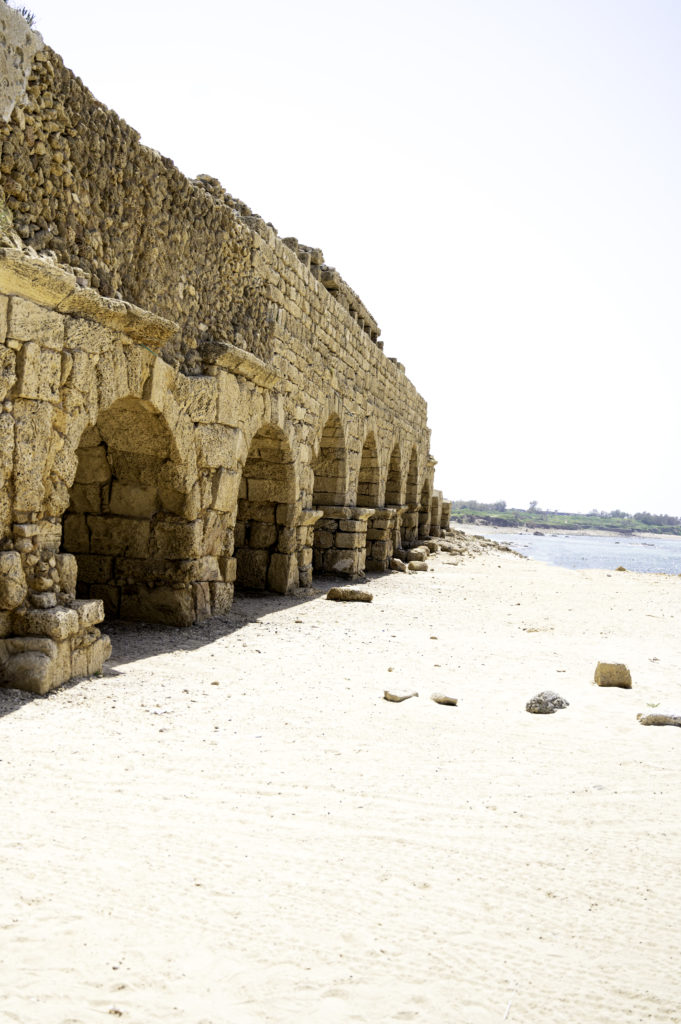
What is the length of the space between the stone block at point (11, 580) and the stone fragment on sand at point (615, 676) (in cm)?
416

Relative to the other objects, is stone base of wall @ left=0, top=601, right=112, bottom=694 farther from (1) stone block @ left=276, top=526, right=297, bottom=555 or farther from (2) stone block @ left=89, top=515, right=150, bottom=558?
(1) stone block @ left=276, top=526, right=297, bottom=555

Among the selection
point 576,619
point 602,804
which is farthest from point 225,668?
point 576,619

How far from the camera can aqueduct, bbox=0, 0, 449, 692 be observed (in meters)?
4.48

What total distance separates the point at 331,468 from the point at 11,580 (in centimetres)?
759

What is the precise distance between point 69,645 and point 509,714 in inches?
111

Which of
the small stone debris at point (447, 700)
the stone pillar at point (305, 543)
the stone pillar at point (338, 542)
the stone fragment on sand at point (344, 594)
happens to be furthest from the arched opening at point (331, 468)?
the small stone debris at point (447, 700)

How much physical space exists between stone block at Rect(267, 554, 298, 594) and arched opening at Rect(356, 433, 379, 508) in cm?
517

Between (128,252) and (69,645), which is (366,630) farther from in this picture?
(128,252)

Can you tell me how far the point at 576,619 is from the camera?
9195 mm

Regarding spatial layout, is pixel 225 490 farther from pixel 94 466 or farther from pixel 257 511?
pixel 257 511

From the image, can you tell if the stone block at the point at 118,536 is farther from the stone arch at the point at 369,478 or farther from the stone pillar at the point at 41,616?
the stone arch at the point at 369,478

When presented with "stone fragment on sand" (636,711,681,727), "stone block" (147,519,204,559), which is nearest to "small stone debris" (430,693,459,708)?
"stone fragment on sand" (636,711,681,727)

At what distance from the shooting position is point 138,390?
224 inches

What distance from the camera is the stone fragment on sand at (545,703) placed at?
4.88 meters
